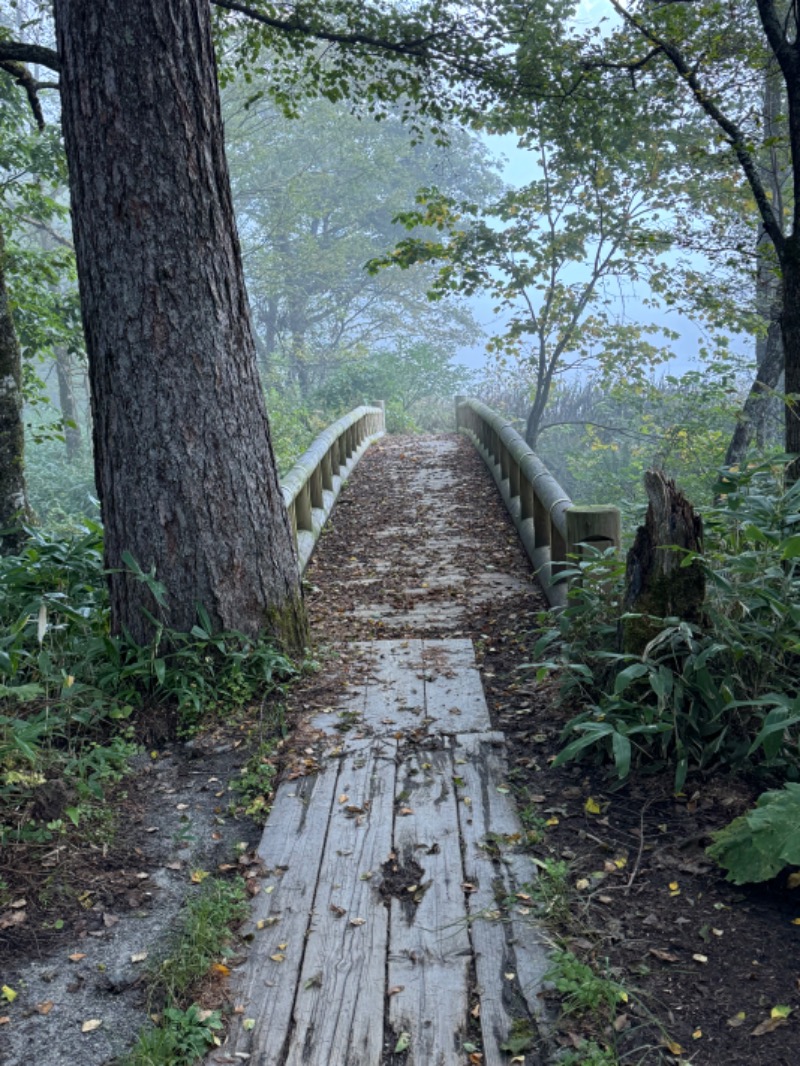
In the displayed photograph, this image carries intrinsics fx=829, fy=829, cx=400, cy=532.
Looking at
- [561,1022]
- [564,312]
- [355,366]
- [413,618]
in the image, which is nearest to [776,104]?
[564,312]

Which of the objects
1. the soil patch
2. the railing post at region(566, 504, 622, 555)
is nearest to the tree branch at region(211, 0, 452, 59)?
the railing post at region(566, 504, 622, 555)

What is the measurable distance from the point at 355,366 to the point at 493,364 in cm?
388

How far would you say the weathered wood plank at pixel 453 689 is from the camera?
151 inches

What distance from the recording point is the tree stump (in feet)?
10.6

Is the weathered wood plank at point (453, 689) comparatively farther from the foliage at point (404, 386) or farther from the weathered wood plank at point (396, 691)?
the foliage at point (404, 386)

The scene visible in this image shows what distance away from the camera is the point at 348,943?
2479 mm

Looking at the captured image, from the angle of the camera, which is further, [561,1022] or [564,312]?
[564,312]

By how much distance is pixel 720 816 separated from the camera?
2.87m

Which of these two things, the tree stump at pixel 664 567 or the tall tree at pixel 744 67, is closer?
the tree stump at pixel 664 567

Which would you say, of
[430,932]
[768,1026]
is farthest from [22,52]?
[768,1026]

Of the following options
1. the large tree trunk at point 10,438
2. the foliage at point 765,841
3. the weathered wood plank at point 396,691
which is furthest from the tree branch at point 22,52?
the foliage at point 765,841

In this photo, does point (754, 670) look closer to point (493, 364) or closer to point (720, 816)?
point (720, 816)

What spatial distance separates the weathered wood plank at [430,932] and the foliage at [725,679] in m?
0.57

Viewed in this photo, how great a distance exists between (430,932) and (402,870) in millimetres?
329
